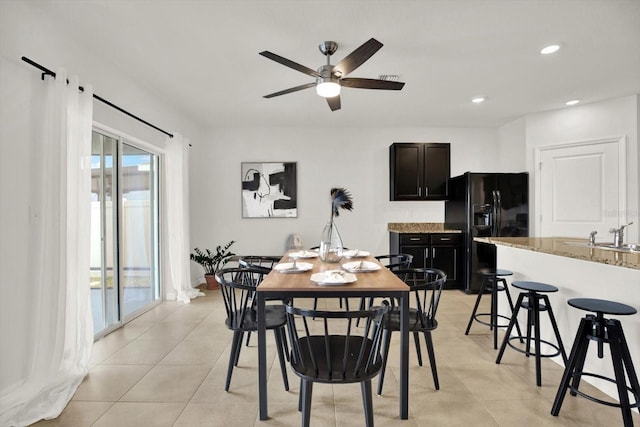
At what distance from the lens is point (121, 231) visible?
12.1 ft

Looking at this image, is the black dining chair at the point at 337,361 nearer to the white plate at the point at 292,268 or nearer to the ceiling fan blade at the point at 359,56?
the white plate at the point at 292,268

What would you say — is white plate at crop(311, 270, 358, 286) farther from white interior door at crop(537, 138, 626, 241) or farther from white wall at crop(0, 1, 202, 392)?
white interior door at crop(537, 138, 626, 241)

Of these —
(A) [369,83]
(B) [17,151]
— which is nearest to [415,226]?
(A) [369,83]

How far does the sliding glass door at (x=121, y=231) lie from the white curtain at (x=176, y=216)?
0.58ft

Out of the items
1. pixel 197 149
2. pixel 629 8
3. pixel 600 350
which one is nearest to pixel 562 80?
pixel 629 8

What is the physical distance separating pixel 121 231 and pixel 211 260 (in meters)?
1.74

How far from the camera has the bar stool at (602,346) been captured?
1.87 m

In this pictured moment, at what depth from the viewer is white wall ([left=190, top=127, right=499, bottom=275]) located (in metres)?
5.75

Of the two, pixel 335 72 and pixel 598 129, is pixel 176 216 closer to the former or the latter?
pixel 335 72

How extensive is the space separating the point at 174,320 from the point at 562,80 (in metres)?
4.99

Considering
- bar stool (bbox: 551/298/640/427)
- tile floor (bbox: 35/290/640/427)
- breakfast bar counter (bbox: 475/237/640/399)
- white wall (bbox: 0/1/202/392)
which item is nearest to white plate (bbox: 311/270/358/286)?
tile floor (bbox: 35/290/640/427)

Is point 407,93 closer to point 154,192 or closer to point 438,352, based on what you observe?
point 438,352

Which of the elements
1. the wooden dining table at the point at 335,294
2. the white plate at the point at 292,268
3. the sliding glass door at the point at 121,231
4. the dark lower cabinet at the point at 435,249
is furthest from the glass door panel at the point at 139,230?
the dark lower cabinet at the point at 435,249

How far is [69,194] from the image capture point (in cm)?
258
